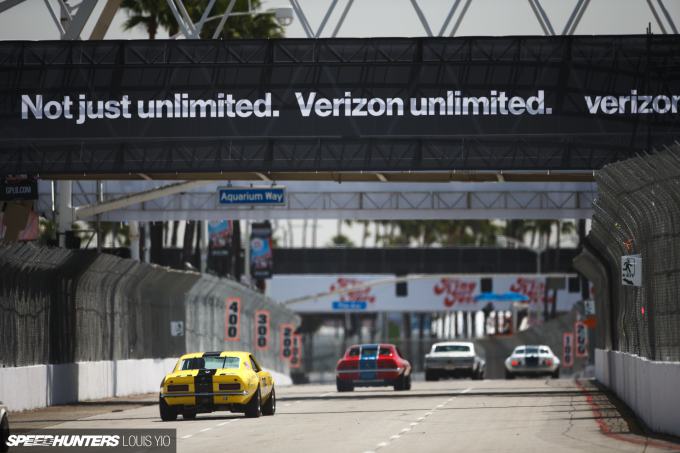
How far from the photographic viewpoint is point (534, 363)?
4325cm

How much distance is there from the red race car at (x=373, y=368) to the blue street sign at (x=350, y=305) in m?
50.2

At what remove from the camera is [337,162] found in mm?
23359

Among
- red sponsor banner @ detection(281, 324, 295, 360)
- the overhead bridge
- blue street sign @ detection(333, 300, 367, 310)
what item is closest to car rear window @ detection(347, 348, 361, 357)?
the overhead bridge

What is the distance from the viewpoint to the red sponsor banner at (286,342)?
180ft

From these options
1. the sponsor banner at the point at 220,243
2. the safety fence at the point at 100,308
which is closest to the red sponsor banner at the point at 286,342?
the sponsor banner at the point at 220,243

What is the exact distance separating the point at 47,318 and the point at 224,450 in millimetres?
12251

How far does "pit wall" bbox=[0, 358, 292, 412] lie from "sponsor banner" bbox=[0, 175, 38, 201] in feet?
15.4

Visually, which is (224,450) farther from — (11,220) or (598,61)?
(11,220)

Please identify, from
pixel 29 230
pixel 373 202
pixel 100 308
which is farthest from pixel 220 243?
pixel 100 308

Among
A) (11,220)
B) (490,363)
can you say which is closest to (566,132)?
(11,220)

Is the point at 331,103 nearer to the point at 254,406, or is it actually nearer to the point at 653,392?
the point at 254,406

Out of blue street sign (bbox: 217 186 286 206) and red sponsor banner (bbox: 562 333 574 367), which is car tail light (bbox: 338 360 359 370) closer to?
blue street sign (bbox: 217 186 286 206)

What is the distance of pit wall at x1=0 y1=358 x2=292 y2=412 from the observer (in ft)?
74.4

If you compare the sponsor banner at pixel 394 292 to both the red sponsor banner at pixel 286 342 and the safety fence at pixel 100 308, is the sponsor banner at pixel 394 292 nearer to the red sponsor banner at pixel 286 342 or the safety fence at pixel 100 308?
the red sponsor banner at pixel 286 342
